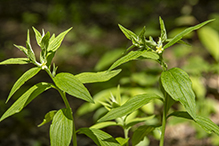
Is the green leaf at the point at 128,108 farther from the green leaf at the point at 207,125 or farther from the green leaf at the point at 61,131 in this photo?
the green leaf at the point at 207,125

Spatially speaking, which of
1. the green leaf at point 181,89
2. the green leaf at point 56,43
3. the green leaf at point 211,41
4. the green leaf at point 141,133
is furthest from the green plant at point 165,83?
the green leaf at point 211,41

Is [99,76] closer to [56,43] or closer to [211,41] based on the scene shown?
[56,43]

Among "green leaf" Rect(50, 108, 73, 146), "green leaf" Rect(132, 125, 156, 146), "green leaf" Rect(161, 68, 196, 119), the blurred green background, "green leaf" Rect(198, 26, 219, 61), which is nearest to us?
"green leaf" Rect(161, 68, 196, 119)

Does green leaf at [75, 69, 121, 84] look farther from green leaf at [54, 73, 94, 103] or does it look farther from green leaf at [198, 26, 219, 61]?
green leaf at [198, 26, 219, 61]

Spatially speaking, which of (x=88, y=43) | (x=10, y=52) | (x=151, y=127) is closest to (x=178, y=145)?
(x=151, y=127)

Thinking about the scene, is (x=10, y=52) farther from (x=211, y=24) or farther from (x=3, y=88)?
(x=211, y=24)

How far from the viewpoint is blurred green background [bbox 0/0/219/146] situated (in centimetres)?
284

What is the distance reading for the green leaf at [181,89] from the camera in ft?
3.38

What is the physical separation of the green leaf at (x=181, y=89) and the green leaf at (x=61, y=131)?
490mm

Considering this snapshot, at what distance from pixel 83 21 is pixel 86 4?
1.17m

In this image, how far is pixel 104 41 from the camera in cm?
586

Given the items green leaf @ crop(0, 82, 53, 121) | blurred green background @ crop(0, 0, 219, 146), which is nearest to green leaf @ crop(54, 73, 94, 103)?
green leaf @ crop(0, 82, 53, 121)

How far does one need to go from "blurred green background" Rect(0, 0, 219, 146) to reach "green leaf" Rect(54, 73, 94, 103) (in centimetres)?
149

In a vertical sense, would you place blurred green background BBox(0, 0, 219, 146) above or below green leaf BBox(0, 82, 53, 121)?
below
